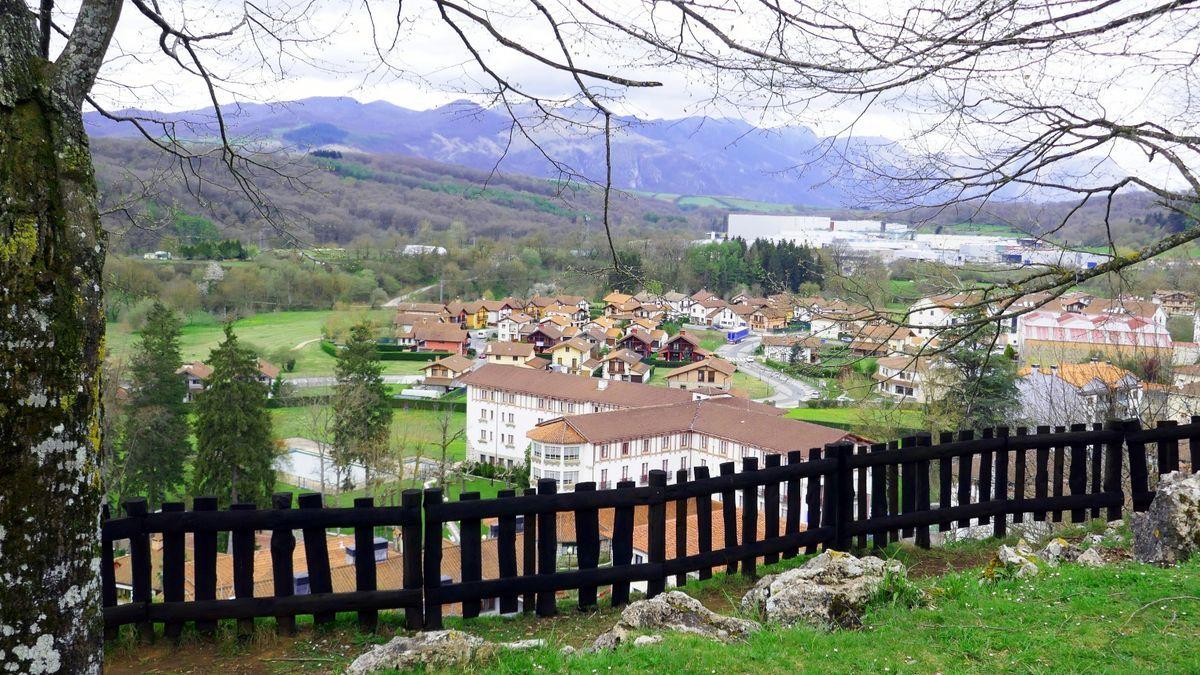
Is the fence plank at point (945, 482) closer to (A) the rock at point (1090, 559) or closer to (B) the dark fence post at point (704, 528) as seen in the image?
(A) the rock at point (1090, 559)

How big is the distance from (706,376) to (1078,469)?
120 feet

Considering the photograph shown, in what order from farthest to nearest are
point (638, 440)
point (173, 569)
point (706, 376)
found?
point (706, 376), point (638, 440), point (173, 569)

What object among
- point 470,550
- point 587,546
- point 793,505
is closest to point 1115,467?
point 793,505

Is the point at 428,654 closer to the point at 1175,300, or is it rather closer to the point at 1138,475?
the point at 1138,475

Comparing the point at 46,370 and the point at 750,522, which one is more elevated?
the point at 46,370

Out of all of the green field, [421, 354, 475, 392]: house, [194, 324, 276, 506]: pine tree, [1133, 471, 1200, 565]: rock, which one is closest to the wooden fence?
[1133, 471, 1200, 565]: rock

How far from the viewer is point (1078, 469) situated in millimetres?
8141

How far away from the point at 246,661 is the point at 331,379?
46019 mm

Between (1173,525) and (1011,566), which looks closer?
(1011,566)

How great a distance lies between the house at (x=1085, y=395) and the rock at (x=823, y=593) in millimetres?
12614

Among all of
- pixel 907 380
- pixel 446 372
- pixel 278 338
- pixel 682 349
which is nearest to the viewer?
pixel 907 380

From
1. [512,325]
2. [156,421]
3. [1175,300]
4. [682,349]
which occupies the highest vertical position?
[1175,300]

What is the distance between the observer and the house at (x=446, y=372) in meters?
52.1

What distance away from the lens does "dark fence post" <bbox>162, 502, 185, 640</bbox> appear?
5203mm
